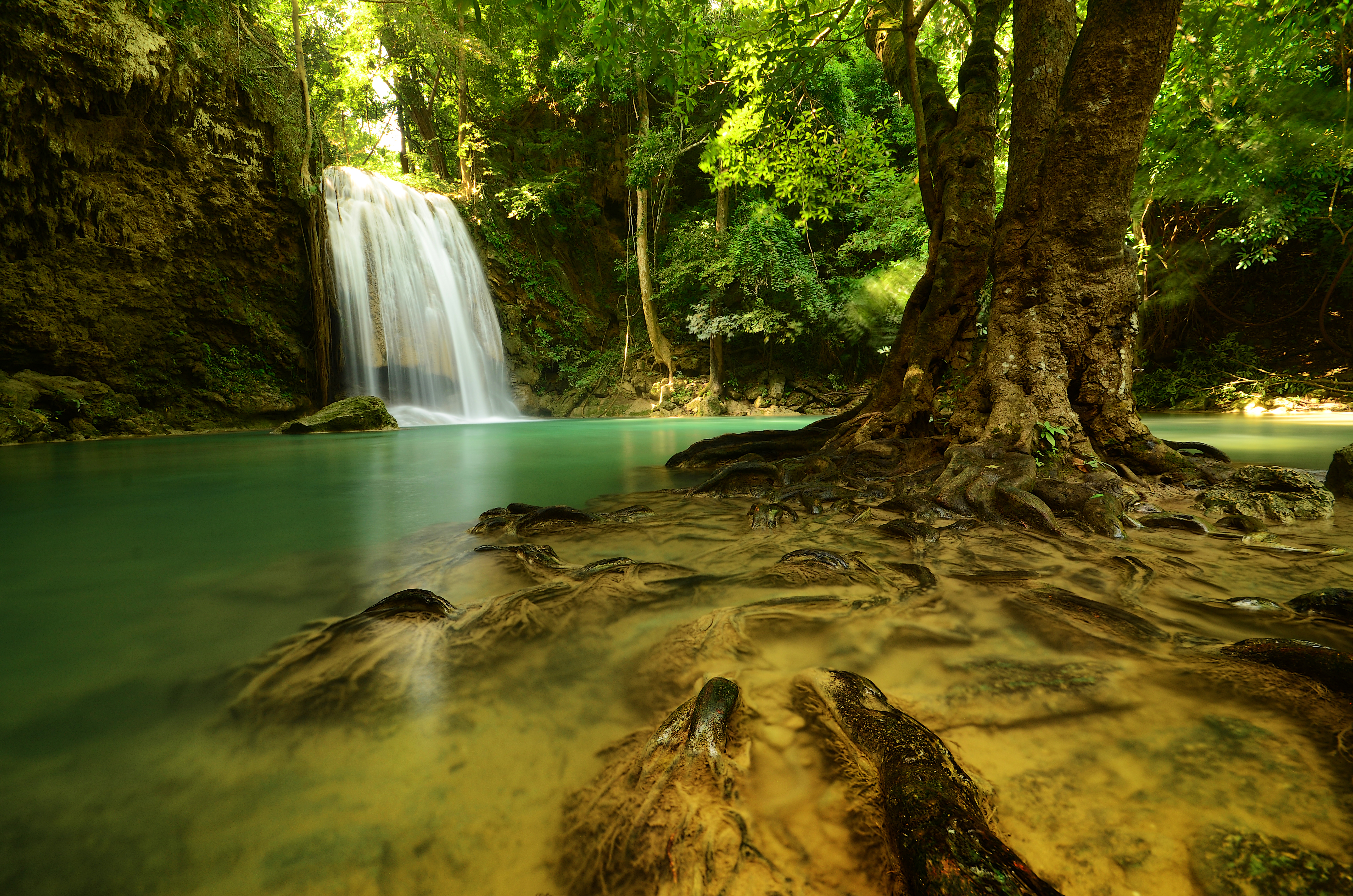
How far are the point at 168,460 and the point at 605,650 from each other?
301 inches

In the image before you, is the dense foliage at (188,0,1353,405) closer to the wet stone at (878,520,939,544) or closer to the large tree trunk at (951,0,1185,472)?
the large tree trunk at (951,0,1185,472)

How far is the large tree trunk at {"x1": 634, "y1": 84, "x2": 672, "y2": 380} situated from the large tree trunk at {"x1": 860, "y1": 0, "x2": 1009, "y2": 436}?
11.8 m

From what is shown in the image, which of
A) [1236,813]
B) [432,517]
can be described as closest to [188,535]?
[432,517]

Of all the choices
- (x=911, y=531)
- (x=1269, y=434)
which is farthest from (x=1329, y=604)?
(x=1269, y=434)

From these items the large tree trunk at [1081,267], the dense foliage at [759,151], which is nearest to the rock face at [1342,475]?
the large tree trunk at [1081,267]

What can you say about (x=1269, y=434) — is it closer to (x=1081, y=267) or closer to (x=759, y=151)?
(x=1081, y=267)

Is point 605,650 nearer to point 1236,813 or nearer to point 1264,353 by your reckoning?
point 1236,813

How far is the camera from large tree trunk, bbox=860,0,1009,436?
15.0 feet

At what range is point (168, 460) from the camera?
6246 millimetres

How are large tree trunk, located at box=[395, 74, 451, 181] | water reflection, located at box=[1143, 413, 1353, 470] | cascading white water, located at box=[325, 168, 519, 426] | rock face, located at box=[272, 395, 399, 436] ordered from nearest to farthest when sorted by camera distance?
1. water reflection, located at box=[1143, 413, 1353, 470]
2. rock face, located at box=[272, 395, 399, 436]
3. cascading white water, located at box=[325, 168, 519, 426]
4. large tree trunk, located at box=[395, 74, 451, 181]

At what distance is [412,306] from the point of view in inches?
579

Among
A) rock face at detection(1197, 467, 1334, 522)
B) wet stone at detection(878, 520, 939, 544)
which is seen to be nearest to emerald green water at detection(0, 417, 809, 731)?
wet stone at detection(878, 520, 939, 544)

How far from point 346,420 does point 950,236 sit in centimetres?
1135

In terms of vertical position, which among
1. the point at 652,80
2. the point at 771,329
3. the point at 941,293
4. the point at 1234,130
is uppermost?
the point at 652,80
